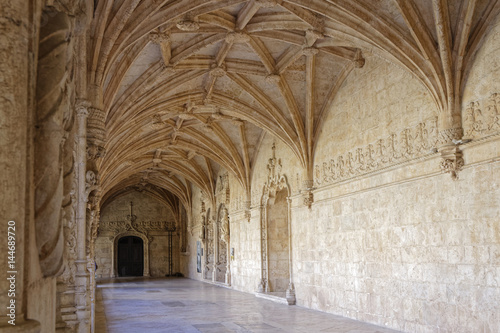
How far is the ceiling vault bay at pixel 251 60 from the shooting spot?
754 cm

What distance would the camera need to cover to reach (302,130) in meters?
12.8

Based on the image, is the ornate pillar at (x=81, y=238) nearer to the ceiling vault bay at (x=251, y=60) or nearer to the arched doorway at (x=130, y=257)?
the ceiling vault bay at (x=251, y=60)

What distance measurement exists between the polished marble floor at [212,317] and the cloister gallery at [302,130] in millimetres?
614

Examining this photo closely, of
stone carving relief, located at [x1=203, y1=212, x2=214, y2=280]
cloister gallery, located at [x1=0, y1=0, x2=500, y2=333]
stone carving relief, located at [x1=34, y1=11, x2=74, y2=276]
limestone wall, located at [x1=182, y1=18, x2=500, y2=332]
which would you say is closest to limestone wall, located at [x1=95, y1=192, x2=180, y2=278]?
stone carving relief, located at [x1=203, y1=212, x2=214, y2=280]

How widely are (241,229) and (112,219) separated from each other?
626 inches

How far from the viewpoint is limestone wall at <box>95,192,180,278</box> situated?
3148 centimetres

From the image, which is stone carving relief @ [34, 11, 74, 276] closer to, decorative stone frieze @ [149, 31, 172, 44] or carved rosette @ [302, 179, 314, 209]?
decorative stone frieze @ [149, 31, 172, 44]

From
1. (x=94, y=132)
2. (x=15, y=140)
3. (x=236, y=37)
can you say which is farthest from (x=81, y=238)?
(x=236, y=37)

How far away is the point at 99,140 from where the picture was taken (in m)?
7.40

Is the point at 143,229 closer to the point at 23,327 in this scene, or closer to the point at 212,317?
the point at 212,317

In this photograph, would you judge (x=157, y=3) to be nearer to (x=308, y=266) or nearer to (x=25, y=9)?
(x=25, y=9)

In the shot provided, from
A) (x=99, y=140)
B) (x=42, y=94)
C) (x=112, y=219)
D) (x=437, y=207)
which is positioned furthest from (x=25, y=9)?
(x=112, y=219)

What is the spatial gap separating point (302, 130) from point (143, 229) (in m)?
21.8

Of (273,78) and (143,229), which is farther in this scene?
(143,229)
